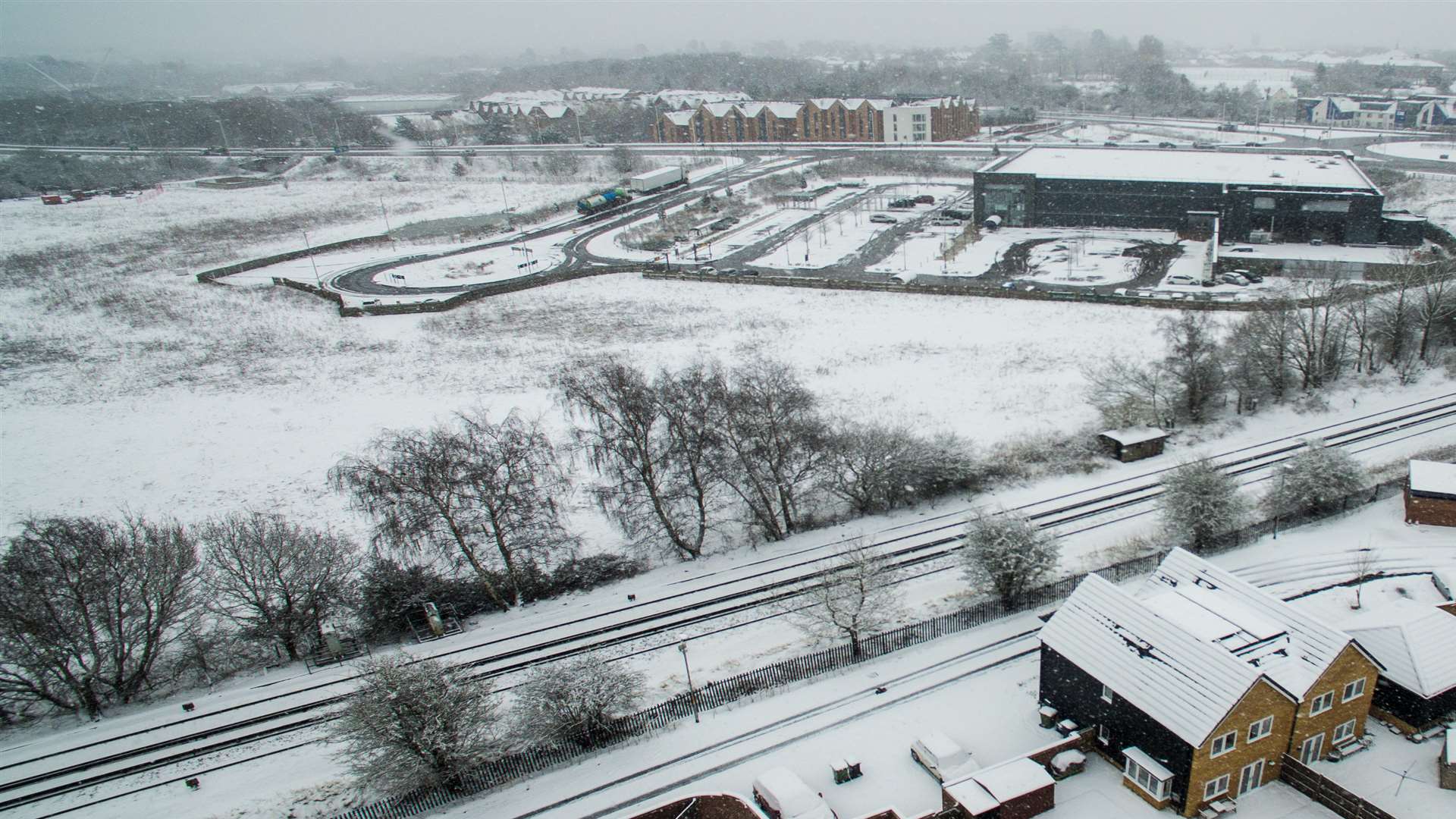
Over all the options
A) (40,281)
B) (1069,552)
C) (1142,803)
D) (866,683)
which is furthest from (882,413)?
(40,281)

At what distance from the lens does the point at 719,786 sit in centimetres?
2123

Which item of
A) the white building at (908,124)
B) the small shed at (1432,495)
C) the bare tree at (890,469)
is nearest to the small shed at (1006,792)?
the bare tree at (890,469)

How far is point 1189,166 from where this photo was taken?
7369cm

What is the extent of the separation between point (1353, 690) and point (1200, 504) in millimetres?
10039

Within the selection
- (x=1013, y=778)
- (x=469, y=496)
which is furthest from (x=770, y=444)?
(x=1013, y=778)

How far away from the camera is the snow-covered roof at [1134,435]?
37281 mm

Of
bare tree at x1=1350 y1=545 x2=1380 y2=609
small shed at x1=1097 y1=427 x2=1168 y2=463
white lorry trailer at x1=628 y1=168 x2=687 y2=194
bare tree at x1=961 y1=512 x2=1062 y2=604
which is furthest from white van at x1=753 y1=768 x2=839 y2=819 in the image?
white lorry trailer at x1=628 y1=168 x2=687 y2=194

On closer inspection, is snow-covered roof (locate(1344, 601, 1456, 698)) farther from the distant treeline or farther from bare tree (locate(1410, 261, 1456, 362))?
the distant treeline

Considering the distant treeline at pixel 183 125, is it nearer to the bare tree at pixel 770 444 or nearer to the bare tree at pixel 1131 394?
the bare tree at pixel 770 444

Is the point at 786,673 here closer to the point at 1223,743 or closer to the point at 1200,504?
the point at 1223,743

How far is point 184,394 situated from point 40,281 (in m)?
38.8

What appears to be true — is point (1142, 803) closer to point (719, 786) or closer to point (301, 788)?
point (719, 786)

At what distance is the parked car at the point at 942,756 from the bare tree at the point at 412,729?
1147 centimetres

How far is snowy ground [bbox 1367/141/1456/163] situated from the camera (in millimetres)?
97062
